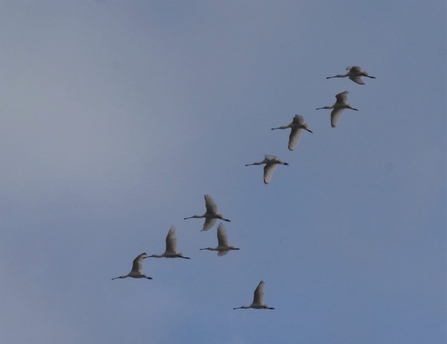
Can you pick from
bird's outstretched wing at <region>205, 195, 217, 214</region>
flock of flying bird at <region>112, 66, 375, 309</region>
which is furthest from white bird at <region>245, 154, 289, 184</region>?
bird's outstretched wing at <region>205, 195, 217, 214</region>

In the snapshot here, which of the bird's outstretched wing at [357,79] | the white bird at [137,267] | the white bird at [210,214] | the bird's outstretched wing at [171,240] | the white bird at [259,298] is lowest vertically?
the white bird at [259,298]

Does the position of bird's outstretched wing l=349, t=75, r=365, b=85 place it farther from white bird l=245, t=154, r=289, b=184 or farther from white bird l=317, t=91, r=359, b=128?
white bird l=245, t=154, r=289, b=184

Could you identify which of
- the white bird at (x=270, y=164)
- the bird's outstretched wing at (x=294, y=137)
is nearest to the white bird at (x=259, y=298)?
the white bird at (x=270, y=164)

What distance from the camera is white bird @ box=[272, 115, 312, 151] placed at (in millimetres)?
47125

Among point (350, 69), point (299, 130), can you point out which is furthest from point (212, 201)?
point (350, 69)

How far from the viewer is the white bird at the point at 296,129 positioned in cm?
4712

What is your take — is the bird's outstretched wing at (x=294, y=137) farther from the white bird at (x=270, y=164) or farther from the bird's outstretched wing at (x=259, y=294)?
the bird's outstretched wing at (x=259, y=294)

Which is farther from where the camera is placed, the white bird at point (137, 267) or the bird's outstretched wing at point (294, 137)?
the white bird at point (137, 267)

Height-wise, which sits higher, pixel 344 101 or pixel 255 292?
pixel 344 101

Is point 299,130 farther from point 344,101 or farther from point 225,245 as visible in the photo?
point 225,245

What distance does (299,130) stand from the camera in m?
47.6

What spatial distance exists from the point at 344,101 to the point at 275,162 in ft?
15.6

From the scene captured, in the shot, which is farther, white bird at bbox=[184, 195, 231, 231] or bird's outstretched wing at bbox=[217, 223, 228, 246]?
bird's outstretched wing at bbox=[217, 223, 228, 246]

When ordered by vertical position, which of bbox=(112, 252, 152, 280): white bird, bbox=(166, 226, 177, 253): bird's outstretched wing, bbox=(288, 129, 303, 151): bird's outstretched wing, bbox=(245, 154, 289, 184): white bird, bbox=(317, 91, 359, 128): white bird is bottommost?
bbox=(112, 252, 152, 280): white bird
